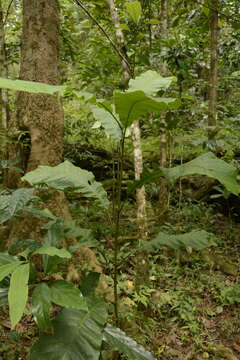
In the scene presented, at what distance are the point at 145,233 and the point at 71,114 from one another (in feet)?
14.5

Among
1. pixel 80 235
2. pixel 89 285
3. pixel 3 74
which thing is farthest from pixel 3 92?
pixel 89 285

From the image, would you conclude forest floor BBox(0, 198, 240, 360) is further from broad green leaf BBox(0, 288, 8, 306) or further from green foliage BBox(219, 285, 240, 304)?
broad green leaf BBox(0, 288, 8, 306)

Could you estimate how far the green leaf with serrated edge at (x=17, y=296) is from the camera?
1071mm

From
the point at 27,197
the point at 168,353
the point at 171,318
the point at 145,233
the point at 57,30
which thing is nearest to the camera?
the point at 27,197

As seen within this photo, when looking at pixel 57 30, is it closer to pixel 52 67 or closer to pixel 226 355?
pixel 52 67

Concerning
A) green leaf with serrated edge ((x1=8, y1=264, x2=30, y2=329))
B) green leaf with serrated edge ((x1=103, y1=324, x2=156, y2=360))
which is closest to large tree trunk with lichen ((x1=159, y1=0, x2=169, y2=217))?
green leaf with serrated edge ((x1=103, y1=324, x2=156, y2=360))

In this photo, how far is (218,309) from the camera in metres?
3.65

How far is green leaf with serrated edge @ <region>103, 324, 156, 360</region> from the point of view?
4.79ft

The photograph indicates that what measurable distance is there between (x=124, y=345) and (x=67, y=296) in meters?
0.44

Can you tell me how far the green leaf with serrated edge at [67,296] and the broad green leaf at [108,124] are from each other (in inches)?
33.5

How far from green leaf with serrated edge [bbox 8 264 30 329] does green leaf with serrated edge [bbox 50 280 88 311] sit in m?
0.18

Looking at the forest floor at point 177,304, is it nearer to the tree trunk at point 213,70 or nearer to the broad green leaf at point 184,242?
the broad green leaf at point 184,242

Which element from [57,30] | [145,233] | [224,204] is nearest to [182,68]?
[57,30]

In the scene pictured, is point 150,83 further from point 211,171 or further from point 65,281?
point 65,281
